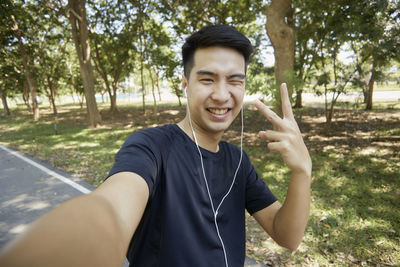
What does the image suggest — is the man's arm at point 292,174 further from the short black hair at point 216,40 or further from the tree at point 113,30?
the tree at point 113,30

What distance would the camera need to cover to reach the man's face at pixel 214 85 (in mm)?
1452

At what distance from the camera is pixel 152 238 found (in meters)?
1.23

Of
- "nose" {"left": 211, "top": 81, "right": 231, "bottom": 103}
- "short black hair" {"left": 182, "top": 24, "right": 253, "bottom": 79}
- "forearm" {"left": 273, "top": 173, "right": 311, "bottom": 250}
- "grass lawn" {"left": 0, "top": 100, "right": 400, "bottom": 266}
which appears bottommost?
"grass lawn" {"left": 0, "top": 100, "right": 400, "bottom": 266}

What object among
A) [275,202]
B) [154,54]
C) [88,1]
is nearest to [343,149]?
[275,202]

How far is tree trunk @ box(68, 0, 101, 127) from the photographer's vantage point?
474 inches

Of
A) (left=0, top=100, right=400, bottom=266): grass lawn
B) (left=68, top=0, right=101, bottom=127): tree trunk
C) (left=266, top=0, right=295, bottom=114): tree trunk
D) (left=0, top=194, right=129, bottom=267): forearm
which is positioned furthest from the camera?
(left=68, top=0, right=101, bottom=127): tree trunk

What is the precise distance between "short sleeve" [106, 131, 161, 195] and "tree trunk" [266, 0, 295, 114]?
18.3 ft

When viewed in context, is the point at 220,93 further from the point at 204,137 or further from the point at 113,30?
the point at 113,30

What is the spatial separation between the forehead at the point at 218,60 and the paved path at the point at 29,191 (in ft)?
8.29

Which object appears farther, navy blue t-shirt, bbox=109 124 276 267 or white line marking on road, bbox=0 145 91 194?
white line marking on road, bbox=0 145 91 194

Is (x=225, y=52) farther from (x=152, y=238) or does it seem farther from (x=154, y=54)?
(x=154, y=54)

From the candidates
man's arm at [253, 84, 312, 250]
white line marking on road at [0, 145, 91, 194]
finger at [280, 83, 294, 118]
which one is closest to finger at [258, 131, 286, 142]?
man's arm at [253, 84, 312, 250]

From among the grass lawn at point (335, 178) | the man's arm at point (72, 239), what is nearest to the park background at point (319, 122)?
the grass lawn at point (335, 178)

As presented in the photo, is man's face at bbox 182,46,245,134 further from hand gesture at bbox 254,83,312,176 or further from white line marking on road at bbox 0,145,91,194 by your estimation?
white line marking on road at bbox 0,145,91,194
